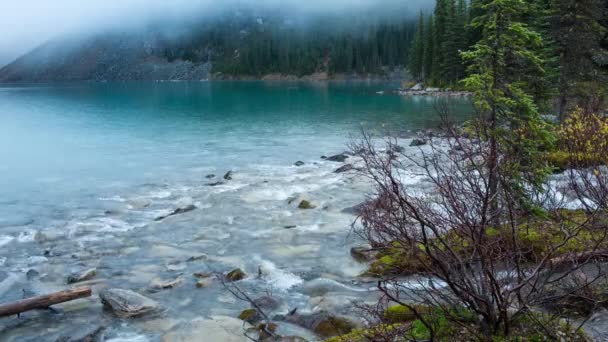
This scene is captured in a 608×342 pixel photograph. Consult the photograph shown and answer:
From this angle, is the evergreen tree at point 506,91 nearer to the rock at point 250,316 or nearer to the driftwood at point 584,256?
the driftwood at point 584,256

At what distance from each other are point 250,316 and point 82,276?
5.45m

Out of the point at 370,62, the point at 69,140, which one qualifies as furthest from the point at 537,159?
the point at 370,62

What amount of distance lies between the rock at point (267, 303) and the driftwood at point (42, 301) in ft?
13.0

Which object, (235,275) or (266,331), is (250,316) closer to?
(266,331)

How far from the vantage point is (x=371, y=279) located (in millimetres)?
12242

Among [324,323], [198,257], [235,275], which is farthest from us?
[198,257]

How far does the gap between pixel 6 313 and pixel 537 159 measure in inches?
518

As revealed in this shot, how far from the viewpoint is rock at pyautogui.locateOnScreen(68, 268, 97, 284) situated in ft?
42.6

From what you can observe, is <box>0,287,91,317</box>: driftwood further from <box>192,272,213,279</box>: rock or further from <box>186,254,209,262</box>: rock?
<box>186,254,209,262</box>: rock

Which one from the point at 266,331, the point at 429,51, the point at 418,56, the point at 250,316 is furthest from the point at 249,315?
the point at 418,56

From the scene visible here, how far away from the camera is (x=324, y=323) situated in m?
9.75

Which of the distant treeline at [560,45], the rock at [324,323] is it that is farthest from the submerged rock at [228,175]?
the rock at [324,323]

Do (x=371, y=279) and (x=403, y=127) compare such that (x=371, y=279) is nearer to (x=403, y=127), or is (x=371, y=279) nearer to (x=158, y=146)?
(x=158, y=146)

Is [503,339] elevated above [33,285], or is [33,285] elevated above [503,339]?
[503,339]
